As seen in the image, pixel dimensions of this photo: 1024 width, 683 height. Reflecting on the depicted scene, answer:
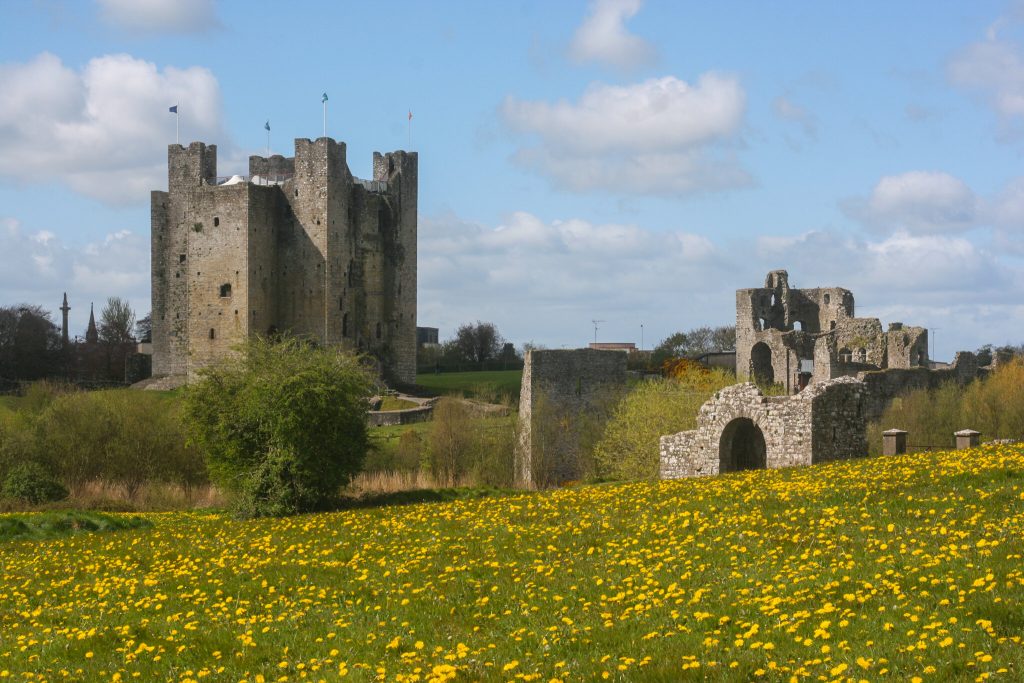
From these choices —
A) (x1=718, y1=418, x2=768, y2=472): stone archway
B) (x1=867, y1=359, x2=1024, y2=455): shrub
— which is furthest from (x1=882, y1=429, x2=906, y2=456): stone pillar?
(x1=867, y1=359, x2=1024, y2=455): shrub

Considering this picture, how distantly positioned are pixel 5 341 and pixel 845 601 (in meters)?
93.8

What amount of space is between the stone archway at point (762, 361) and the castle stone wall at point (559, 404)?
26752mm

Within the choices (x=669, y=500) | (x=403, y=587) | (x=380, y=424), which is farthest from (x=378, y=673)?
(x=380, y=424)

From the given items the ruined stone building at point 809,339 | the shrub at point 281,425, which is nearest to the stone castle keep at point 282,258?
the ruined stone building at point 809,339

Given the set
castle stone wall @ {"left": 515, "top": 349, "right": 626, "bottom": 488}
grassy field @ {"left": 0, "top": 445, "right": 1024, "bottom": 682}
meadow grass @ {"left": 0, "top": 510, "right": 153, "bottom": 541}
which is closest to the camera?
grassy field @ {"left": 0, "top": 445, "right": 1024, "bottom": 682}

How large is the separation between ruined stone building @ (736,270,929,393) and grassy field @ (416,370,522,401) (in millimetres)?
14701

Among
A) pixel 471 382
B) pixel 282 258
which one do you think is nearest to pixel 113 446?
pixel 282 258

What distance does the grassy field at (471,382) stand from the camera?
2783 inches

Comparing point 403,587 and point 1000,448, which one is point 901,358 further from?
point 403,587

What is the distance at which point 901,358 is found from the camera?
5703 cm

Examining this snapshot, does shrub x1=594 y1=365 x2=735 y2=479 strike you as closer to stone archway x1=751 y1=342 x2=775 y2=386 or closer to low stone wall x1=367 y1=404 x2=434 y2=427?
low stone wall x1=367 y1=404 x2=434 y2=427

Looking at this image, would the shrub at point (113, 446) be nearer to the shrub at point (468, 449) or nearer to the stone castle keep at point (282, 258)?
the shrub at point (468, 449)

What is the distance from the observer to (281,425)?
98.4ft

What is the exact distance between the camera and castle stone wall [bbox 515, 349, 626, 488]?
40938 mm
